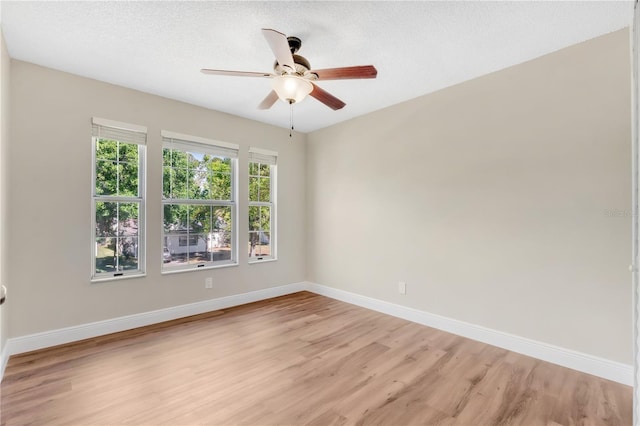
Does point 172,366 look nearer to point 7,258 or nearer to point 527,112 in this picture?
point 7,258

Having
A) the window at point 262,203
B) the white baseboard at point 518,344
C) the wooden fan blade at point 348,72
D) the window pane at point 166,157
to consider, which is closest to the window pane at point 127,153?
the window pane at point 166,157

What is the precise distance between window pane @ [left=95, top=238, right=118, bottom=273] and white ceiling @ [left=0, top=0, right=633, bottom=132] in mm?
1663

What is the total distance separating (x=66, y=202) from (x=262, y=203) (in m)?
2.22

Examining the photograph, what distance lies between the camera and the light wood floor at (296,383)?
1806mm

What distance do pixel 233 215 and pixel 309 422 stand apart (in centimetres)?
282

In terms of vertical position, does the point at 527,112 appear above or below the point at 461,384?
above

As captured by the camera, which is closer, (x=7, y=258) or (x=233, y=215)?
(x=7, y=258)

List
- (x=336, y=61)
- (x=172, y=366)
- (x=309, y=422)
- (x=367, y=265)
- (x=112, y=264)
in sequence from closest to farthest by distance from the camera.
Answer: (x=309, y=422), (x=172, y=366), (x=336, y=61), (x=112, y=264), (x=367, y=265)

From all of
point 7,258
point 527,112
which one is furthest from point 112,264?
point 527,112

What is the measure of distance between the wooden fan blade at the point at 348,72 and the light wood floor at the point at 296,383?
7.26 ft

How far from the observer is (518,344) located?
103 inches

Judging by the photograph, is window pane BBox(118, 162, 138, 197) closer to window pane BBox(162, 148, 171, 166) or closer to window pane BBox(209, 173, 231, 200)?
window pane BBox(162, 148, 171, 166)

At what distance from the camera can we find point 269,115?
3980 mm

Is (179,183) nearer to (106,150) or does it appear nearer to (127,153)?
(127,153)
